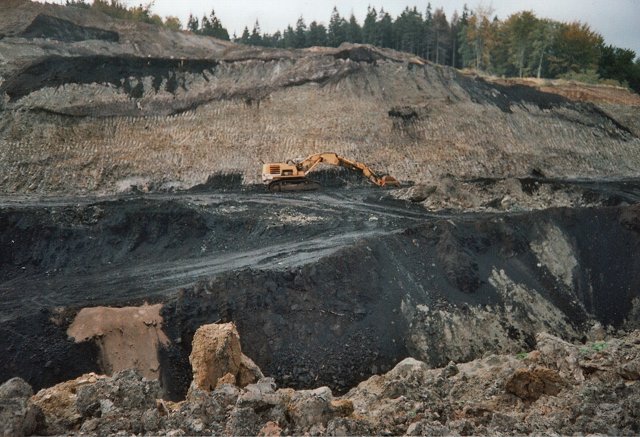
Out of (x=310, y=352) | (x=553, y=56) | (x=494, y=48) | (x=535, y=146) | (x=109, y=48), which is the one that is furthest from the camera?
(x=494, y=48)

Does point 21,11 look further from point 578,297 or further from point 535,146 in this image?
point 578,297

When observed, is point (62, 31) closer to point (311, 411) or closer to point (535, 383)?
point (311, 411)

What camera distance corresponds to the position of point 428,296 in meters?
11.7

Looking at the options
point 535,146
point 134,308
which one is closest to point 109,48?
point 535,146

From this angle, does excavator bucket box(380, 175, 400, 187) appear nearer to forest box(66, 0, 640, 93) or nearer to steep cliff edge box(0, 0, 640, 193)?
steep cliff edge box(0, 0, 640, 193)

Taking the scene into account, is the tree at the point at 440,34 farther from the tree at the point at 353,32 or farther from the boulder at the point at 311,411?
the boulder at the point at 311,411

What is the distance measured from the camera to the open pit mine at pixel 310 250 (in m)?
6.04

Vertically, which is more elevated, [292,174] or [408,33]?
[408,33]

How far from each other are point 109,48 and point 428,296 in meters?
30.1

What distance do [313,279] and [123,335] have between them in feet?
11.6

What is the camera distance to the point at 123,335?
999 centimetres

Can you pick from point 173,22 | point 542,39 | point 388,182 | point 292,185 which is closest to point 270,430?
point 292,185

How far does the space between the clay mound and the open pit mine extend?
0.04m

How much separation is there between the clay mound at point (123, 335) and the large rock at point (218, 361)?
2.09 meters
